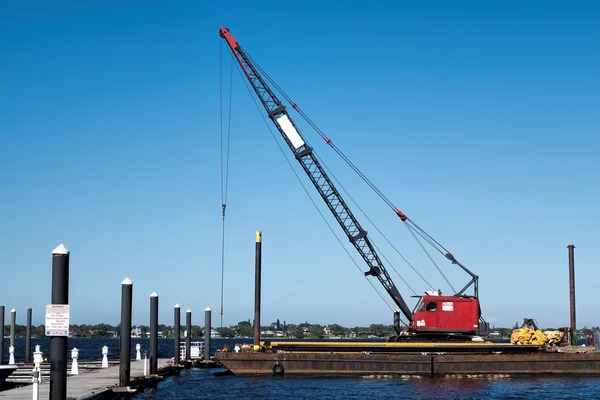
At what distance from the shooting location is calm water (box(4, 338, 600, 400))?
38500 mm

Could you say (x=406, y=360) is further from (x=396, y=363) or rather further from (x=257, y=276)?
(x=257, y=276)

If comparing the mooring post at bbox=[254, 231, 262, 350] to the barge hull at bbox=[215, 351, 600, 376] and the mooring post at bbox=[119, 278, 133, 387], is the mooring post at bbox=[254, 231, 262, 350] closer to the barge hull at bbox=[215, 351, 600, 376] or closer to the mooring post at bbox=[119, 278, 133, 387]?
the barge hull at bbox=[215, 351, 600, 376]

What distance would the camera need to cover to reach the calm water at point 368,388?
38500 millimetres

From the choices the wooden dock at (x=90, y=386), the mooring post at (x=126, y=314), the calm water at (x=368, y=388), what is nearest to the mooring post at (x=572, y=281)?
the calm water at (x=368, y=388)

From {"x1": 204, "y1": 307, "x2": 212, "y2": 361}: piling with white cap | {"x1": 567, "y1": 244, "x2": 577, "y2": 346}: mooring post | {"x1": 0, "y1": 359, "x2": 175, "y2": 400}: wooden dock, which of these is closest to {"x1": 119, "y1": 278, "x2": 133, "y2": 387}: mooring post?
{"x1": 0, "y1": 359, "x2": 175, "y2": 400}: wooden dock

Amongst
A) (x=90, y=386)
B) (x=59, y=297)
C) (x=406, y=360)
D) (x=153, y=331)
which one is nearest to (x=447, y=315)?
(x=406, y=360)

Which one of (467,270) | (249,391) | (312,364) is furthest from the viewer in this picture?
(467,270)

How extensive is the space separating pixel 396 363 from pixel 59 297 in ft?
99.7

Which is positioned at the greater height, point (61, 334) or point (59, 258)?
point (59, 258)

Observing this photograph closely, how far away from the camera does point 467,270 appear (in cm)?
5422

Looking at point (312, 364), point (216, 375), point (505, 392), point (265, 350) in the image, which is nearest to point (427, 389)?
point (505, 392)

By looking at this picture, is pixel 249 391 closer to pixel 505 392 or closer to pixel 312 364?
pixel 312 364

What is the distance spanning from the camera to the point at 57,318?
19.6 metres

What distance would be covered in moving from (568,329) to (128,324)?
3519 centimetres
